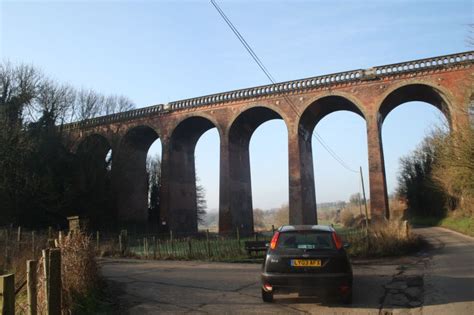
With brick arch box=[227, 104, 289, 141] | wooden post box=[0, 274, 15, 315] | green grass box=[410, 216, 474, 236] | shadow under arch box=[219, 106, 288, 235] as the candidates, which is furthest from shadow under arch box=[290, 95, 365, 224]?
wooden post box=[0, 274, 15, 315]

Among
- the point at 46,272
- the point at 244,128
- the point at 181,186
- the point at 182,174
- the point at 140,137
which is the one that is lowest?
the point at 46,272

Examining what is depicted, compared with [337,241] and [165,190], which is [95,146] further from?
[337,241]

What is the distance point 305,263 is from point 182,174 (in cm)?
3039

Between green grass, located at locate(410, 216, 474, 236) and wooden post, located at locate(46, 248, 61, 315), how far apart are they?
72.0 ft

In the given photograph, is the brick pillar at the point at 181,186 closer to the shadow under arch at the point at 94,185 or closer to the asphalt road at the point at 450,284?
the shadow under arch at the point at 94,185

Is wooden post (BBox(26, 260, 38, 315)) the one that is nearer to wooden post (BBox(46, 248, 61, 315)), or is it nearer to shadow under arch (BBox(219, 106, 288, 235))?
wooden post (BBox(46, 248, 61, 315))

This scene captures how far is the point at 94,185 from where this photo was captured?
30641 mm

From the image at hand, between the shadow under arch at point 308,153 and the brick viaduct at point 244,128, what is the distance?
0.07 metres

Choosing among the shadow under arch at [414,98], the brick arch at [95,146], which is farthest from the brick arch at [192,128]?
the shadow under arch at [414,98]

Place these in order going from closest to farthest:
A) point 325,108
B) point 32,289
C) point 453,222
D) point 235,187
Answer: point 32,289 < point 453,222 < point 325,108 < point 235,187

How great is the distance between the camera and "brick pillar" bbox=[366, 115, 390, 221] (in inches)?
1029

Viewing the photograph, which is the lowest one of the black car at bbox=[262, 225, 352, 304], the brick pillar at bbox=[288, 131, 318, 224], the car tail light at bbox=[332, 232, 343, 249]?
the black car at bbox=[262, 225, 352, 304]

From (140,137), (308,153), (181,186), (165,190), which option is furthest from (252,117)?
(140,137)

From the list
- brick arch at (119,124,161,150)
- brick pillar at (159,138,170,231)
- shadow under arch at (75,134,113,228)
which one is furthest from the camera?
brick arch at (119,124,161,150)
